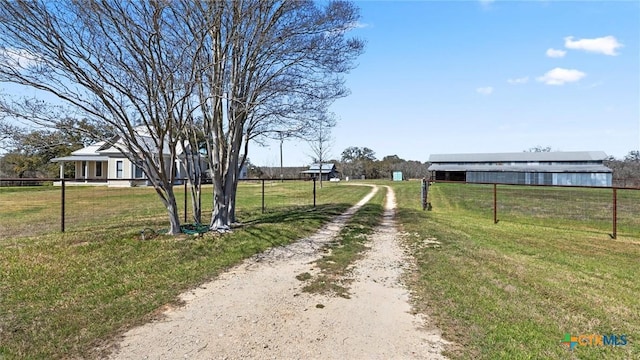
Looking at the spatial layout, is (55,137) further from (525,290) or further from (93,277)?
(525,290)

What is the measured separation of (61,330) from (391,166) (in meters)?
73.2

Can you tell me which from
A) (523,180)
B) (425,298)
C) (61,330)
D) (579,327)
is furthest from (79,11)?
(523,180)

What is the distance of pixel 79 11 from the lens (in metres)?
6.14

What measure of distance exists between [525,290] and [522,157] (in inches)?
2337

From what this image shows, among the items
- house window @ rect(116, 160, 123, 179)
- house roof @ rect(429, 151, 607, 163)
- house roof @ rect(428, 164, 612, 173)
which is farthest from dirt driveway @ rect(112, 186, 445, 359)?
house roof @ rect(429, 151, 607, 163)

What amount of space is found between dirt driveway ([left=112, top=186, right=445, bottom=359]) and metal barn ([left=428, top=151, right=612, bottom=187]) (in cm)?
3949

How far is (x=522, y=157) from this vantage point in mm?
55031

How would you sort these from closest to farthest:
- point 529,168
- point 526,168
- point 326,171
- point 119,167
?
point 119,167 → point 526,168 → point 529,168 → point 326,171

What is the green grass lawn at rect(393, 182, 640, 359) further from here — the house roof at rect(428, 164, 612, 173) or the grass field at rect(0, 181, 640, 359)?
the house roof at rect(428, 164, 612, 173)

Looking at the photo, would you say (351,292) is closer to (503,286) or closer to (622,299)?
(503,286)

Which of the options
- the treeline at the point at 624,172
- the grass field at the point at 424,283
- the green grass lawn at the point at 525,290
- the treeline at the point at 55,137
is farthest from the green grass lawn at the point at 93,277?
the treeline at the point at 624,172

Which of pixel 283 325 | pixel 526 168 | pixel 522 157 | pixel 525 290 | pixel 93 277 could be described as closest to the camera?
pixel 283 325

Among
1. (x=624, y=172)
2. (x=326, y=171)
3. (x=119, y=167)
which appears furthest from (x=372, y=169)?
(x=119, y=167)

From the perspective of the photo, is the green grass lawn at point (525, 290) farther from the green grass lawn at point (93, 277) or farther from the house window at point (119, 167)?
the house window at point (119, 167)
